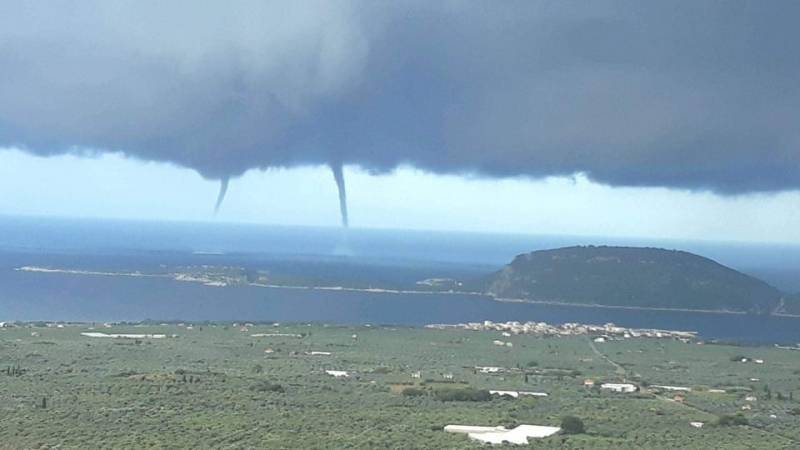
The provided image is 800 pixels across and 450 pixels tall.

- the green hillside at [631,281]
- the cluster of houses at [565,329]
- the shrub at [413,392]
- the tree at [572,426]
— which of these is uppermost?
the green hillside at [631,281]

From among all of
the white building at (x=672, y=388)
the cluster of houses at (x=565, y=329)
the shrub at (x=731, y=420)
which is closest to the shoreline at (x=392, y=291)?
the cluster of houses at (x=565, y=329)

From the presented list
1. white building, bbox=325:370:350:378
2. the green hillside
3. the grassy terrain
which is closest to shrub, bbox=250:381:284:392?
the grassy terrain

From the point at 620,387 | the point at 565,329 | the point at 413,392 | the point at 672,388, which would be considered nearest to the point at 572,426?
the point at 413,392

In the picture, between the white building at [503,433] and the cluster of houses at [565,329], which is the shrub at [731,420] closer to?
the white building at [503,433]

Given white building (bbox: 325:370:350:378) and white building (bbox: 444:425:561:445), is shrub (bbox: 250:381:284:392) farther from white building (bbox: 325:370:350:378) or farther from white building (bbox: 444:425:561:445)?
white building (bbox: 444:425:561:445)

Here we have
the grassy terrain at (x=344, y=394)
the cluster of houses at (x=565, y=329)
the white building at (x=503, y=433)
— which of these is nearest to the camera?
the grassy terrain at (x=344, y=394)

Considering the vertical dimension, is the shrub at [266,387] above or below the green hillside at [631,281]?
below

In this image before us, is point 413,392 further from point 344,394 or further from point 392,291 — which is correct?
point 392,291
